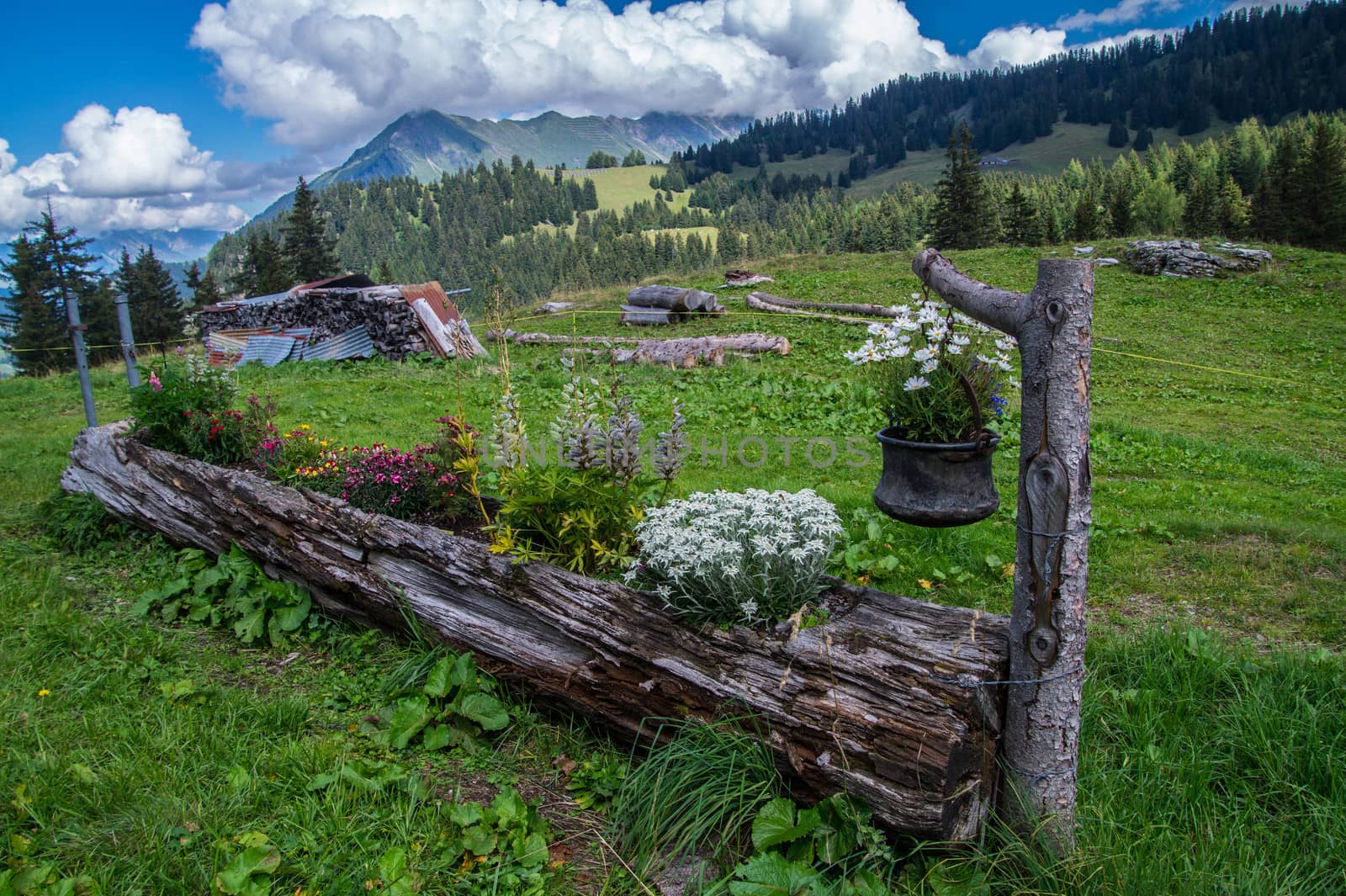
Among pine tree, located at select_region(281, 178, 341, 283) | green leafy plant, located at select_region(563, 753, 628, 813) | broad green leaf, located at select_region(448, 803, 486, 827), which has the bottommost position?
green leafy plant, located at select_region(563, 753, 628, 813)

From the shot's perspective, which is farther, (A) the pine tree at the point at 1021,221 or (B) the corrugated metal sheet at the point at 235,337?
(A) the pine tree at the point at 1021,221

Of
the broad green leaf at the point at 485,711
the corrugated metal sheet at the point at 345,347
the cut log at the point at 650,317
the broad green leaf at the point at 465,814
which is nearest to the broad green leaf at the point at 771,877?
the broad green leaf at the point at 465,814

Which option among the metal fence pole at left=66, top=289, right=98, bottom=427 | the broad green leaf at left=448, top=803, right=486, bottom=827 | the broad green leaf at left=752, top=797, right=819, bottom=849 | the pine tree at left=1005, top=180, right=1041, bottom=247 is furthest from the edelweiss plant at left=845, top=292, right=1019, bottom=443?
the pine tree at left=1005, top=180, right=1041, bottom=247

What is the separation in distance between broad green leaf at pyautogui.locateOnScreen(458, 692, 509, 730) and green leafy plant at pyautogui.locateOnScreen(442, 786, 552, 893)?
0.54m

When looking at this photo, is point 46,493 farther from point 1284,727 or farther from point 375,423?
point 1284,727

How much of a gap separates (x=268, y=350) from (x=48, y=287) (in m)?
35.5

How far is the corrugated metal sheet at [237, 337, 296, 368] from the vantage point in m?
15.9

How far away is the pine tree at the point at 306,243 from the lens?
136ft

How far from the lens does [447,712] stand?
3.48 meters

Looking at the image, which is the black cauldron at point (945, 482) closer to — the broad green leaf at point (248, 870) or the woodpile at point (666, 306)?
the broad green leaf at point (248, 870)

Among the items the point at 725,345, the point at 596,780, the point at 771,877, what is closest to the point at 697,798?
the point at 771,877

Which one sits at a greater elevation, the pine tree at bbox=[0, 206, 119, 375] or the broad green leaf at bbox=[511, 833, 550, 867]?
the pine tree at bbox=[0, 206, 119, 375]

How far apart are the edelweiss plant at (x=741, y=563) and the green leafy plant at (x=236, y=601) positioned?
259 centimetres

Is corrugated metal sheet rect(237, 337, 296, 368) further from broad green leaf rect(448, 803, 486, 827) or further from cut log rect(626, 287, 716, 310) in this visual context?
broad green leaf rect(448, 803, 486, 827)
